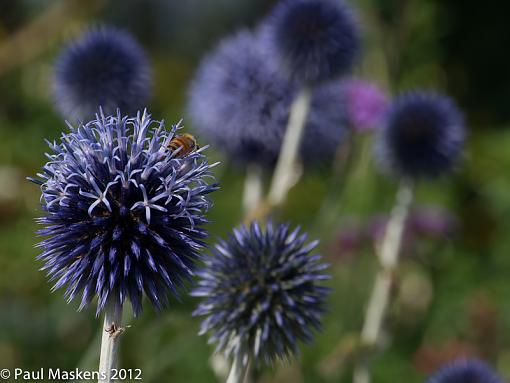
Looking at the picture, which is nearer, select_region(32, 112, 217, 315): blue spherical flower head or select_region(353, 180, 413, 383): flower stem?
select_region(32, 112, 217, 315): blue spherical flower head

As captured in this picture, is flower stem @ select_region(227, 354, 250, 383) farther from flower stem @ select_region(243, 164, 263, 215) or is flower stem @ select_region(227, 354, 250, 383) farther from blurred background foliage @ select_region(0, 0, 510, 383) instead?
flower stem @ select_region(243, 164, 263, 215)

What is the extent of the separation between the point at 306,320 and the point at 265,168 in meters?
1.03

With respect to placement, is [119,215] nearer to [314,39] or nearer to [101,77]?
[101,77]

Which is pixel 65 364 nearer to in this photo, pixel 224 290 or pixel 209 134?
pixel 209 134

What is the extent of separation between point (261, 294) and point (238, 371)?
19cm

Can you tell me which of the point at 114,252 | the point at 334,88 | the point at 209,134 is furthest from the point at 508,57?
the point at 114,252

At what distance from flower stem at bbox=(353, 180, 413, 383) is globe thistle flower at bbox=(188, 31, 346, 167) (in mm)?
390

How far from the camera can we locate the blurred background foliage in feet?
8.38

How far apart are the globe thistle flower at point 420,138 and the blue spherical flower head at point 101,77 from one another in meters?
0.91

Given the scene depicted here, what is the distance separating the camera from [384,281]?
2.14m

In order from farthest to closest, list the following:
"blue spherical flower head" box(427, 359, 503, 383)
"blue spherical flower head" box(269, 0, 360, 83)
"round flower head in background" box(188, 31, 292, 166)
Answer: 1. "round flower head in background" box(188, 31, 292, 166)
2. "blue spherical flower head" box(269, 0, 360, 83)
3. "blue spherical flower head" box(427, 359, 503, 383)

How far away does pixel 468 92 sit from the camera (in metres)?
6.22

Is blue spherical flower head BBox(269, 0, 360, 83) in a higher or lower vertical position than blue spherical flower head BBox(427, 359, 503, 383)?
higher

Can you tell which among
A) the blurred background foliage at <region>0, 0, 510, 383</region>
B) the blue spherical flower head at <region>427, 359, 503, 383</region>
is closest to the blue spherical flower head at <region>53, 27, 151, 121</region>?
the blurred background foliage at <region>0, 0, 510, 383</region>
